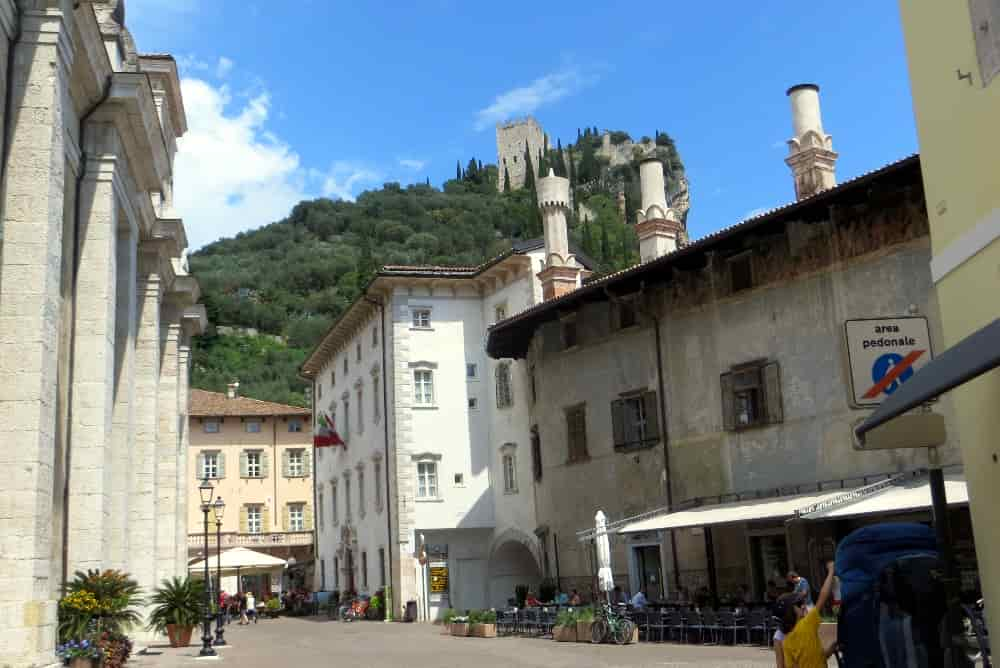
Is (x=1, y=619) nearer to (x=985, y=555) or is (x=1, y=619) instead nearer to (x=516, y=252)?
(x=985, y=555)

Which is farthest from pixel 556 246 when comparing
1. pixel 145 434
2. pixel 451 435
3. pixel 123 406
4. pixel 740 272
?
pixel 123 406

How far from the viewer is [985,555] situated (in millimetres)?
6902

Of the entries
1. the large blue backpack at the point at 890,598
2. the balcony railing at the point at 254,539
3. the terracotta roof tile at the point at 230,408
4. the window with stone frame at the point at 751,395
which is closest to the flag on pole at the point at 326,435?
the balcony railing at the point at 254,539

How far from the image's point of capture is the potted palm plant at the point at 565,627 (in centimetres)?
2541

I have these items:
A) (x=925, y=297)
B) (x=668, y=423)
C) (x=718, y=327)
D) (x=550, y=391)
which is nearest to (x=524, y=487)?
(x=550, y=391)

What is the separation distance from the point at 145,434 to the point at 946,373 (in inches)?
825

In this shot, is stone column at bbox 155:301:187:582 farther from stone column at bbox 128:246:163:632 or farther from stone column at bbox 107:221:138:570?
stone column at bbox 107:221:138:570

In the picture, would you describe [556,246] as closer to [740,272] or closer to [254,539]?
[740,272]

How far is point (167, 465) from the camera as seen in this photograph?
27.7 metres

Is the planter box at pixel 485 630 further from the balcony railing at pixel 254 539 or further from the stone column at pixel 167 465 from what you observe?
the balcony railing at pixel 254 539

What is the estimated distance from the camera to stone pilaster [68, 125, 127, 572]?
1728 centimetres

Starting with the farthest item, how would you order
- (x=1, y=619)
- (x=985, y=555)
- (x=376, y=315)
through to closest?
(x=376, y=315) → (x=1, y=619) → (x=985, y=555)

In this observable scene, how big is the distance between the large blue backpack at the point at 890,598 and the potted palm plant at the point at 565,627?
1948 centimetres

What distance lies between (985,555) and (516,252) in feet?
103
